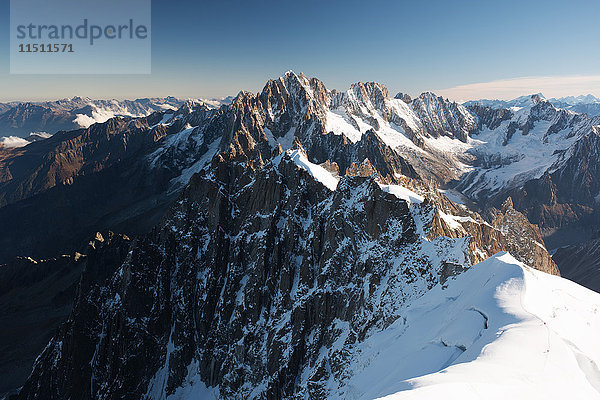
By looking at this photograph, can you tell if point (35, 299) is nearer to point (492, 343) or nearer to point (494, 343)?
point (492, 343)

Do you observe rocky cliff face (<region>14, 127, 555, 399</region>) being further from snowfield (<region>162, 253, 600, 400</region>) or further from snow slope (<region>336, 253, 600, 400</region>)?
snow slope (<region>336, 253, 600, 400</region>)

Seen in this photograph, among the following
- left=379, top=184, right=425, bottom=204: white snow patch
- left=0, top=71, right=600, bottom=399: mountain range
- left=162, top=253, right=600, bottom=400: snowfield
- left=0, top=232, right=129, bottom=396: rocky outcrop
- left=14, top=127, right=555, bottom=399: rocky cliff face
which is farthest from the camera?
left=0, top=232, right=129, bottom=396: rocky outcrop

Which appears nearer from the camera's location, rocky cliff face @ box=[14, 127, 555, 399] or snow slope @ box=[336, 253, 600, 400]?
snow slope @ box=[336, 253, 600, 400]

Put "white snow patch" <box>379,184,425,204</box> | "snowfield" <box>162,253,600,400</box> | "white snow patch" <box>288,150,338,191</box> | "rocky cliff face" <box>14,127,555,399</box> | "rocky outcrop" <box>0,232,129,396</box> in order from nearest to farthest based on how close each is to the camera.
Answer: "snowfield" <box>162,253,600,400</box> → "rocky cliff face" <box>14,127,555,399</box> → "white snow patch" <box>379,184,425,204</box> → "white snow patch" <box>288,150,338,191</box> → "rocky outcrop" <box>0,232,129,396</box>

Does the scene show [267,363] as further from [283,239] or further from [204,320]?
[283,239]

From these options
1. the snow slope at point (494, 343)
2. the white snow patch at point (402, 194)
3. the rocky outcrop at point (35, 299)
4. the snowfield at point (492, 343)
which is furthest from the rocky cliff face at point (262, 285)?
the rocky outcrop at point (35, 299)

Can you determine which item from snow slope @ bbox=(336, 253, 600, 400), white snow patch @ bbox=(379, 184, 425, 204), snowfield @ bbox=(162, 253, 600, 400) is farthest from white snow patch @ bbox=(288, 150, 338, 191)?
snow slope @ bbox=(336, 253, 600, 400)

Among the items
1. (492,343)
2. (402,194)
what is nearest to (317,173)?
(402,194)

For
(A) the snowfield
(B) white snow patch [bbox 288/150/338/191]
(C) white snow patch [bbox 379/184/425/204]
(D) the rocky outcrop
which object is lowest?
(D) the rocky outcrop

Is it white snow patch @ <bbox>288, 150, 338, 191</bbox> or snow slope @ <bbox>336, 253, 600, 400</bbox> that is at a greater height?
white snow patch @ <bbox>288, 150, 338, 191</bbox>
